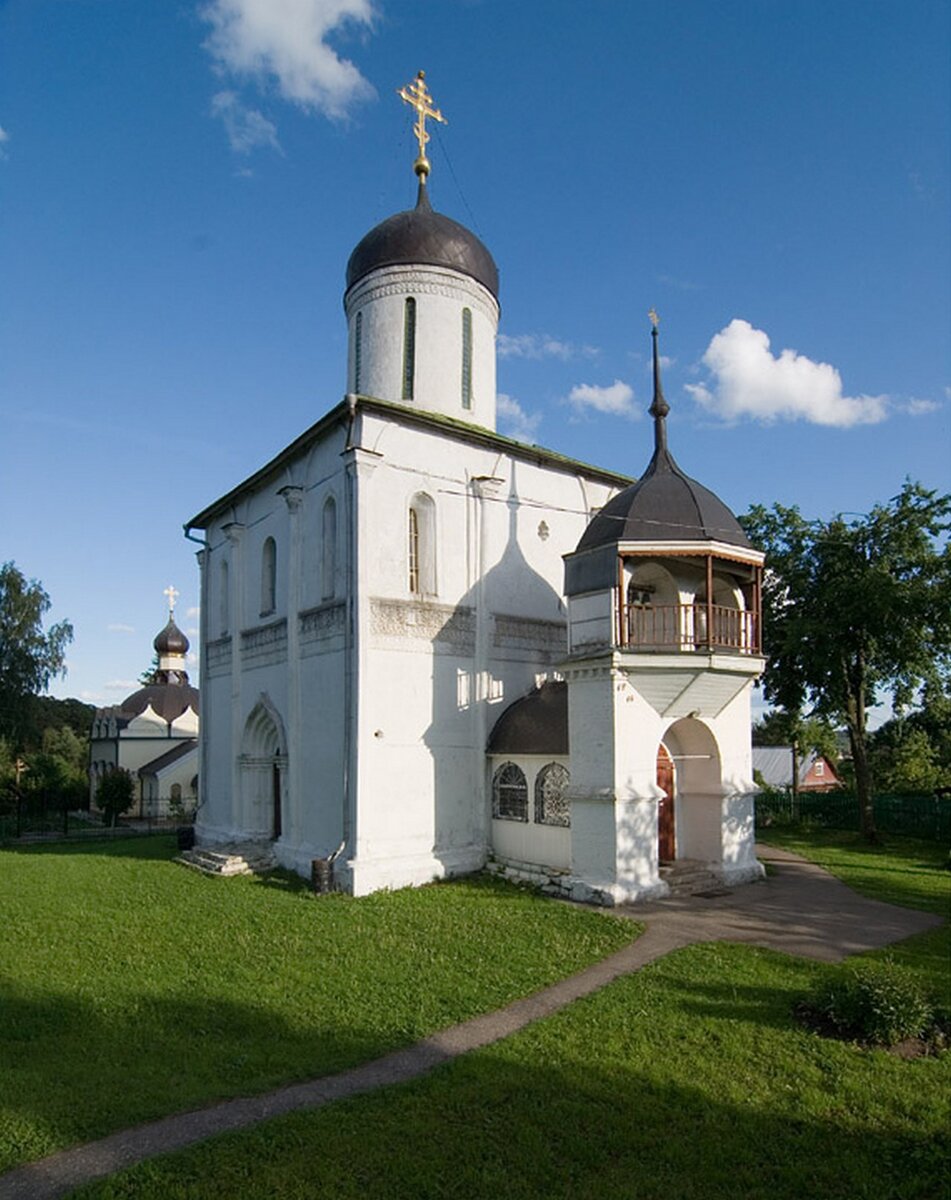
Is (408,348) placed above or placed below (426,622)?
above

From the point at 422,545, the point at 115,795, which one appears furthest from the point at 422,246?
the point at 115,795

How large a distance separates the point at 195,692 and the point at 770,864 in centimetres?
3139

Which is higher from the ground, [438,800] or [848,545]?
[848,545]

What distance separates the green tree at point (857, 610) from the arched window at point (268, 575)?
13427 millimetres

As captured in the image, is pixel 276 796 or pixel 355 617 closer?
pixel 355 617

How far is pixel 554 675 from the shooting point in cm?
1862

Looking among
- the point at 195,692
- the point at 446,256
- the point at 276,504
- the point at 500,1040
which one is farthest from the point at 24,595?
the point at 500,1040

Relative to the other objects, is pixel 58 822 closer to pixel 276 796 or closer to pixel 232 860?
pixel 276 796

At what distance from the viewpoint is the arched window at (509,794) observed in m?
16.4

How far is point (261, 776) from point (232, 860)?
274cm

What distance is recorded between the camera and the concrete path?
6020 mm

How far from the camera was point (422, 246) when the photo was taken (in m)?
19.4

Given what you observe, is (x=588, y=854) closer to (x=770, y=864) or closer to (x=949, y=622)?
(x=770, y=864)

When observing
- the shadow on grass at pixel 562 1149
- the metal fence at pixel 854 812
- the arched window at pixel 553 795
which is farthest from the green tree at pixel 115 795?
the shadow on grass at pixel 562 1149
